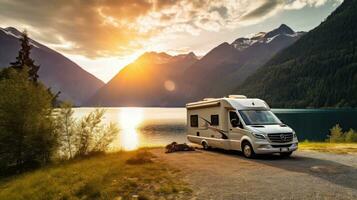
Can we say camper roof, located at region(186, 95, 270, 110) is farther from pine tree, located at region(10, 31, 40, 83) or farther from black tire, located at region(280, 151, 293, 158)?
pine tree, located at region(10, 31, 40, 83)

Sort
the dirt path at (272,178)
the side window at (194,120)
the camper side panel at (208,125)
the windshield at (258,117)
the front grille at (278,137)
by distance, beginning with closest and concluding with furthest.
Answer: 1. the dirt path at (272,178)
2. the front grille at (278,137)
3. the windshield at (258,117)
4. the camper side panel at (208,125)
5. the side window at (194,120)

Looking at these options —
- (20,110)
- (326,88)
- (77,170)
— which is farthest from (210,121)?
(326,88)

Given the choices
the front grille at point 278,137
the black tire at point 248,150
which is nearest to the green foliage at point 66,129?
the black tire at point 248,150

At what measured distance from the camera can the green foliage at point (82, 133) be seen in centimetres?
1966

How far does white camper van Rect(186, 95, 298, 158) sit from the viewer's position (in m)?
16.8

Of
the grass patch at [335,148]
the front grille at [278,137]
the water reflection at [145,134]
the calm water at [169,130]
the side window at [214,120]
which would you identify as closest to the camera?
the front grille at [278,137]

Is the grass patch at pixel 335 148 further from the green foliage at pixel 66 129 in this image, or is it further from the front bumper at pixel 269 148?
the green foliage at pixel 66 129

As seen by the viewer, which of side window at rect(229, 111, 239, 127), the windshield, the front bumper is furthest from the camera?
side window at rect(229, 111, 239, 127)

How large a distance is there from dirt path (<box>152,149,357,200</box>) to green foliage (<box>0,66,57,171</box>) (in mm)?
8270

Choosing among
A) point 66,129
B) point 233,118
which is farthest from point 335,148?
point 66,129

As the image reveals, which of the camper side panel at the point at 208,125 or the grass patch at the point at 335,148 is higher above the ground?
the camper side panel at the point at 208,125

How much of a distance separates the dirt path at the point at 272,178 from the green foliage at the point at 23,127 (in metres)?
8.27

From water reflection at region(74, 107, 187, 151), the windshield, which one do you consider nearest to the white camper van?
the windshield

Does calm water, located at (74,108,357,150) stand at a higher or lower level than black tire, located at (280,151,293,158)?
higher
